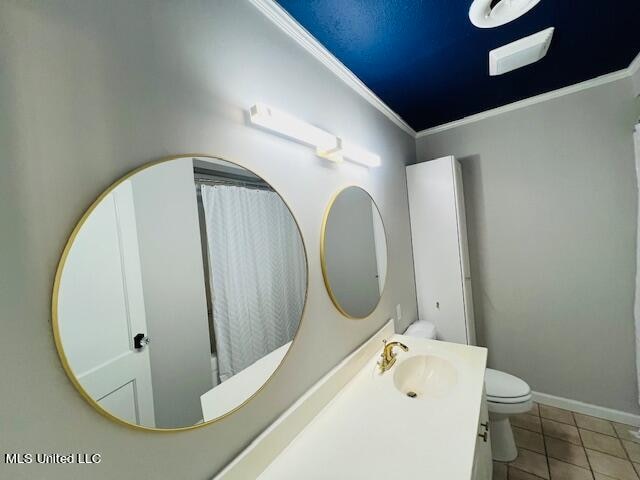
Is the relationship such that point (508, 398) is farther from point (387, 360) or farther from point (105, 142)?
point (105, 142)

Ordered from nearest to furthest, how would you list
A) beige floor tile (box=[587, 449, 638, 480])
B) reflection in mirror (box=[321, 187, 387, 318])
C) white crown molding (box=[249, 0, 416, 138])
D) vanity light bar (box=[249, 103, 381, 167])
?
vanity light bar (box=[249, 103, 381, 167])
white crown molding (box=[249, 0, 416, 138])
reflection in mirror (box=[321, 187, 387, 318])
beige floor tile (box=[587, 449, 638, 480])

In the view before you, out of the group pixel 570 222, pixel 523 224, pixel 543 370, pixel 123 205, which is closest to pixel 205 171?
pixel 123 205

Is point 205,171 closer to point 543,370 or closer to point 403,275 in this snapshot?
point 403,275

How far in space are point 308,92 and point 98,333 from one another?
114 cm

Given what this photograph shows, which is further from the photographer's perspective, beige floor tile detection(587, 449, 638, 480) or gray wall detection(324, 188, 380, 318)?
beige floor tile detection(587, 449, 638, 480)

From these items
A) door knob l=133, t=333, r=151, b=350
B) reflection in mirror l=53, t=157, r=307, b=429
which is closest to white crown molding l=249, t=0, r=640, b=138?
reflection in mirror l=53, t=157, r=307, b=429

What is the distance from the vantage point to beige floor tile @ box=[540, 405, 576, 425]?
6.18 ft

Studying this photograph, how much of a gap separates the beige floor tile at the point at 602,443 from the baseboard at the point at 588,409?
0.65 ft

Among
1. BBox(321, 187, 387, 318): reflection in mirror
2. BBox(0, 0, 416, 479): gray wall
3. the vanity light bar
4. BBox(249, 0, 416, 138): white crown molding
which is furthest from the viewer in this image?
BBox(321, 187, 387, 318): reflection in mirror

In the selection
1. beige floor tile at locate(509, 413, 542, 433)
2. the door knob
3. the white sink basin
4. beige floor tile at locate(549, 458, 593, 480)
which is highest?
the door knob

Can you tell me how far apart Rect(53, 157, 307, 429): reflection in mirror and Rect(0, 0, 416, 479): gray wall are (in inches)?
1.4

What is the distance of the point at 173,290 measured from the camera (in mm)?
691

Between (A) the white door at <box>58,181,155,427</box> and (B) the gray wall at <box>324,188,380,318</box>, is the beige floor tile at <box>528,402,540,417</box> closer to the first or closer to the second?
(B) the gray wall at <box>324,188,380,318</box>

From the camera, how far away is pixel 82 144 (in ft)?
1.79
